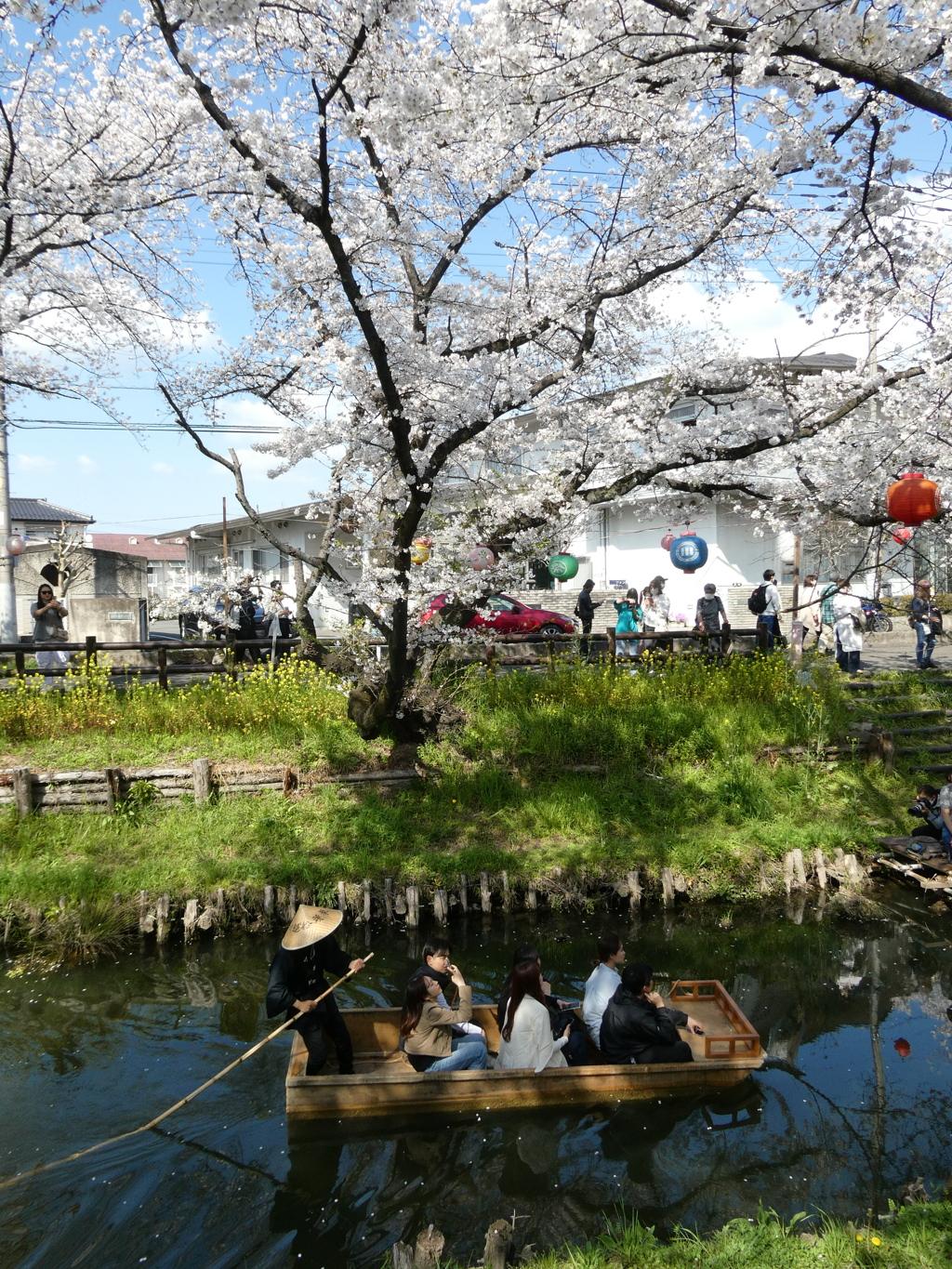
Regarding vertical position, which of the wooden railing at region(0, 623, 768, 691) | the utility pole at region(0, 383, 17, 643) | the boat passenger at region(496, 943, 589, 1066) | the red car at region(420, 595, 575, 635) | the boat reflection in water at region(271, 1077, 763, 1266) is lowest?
the boat reflection in water at region(271, 1077, 763, 1266)

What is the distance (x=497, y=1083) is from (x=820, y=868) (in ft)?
18.8

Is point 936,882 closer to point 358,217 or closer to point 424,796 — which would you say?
point 424,796

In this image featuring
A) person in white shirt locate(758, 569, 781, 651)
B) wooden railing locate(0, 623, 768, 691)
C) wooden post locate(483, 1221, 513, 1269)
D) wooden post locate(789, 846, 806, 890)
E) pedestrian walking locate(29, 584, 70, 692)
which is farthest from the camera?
person in white shirt locate(758, 569, 781, 651)

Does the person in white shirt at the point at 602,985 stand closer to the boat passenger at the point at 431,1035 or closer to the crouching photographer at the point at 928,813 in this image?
the boat passenger at the point at 431,1035

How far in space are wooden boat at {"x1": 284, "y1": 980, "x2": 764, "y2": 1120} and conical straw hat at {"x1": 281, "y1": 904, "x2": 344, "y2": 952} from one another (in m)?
0.89

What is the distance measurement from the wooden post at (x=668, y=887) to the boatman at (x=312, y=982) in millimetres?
4545

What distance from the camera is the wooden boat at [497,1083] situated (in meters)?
6.05

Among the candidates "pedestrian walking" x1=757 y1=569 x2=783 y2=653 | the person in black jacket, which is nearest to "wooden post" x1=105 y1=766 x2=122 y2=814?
the person in black jacket

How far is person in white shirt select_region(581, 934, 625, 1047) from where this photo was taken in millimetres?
6723

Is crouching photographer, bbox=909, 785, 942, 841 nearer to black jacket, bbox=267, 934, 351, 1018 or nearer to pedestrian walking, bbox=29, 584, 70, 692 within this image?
black jacket, bbox=267, 934, 351, 1018

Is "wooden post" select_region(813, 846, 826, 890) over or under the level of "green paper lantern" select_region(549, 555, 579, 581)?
under

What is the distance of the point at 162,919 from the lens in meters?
8.86

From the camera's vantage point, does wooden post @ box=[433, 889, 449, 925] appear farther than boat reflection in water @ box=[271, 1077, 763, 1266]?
Yes

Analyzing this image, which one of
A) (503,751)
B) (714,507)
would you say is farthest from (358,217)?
(714,507)
